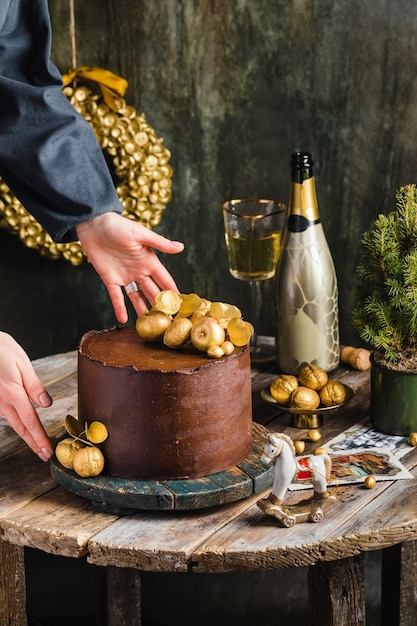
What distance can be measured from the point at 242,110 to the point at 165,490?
133cm

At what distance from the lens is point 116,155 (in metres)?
2.18

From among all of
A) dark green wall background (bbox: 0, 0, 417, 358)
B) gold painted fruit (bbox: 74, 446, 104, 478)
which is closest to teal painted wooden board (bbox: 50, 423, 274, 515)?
gold painted fruit (bbox: 74, 446, 104, 478)

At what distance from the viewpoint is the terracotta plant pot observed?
150 cm

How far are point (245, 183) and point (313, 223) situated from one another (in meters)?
0.69

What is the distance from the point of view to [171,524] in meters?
1.25

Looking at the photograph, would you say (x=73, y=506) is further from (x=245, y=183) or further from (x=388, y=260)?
(x=245, y=183)

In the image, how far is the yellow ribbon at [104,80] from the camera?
2.16 metres

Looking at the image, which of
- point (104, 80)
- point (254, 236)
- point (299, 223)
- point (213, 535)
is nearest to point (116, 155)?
point (104, 80)

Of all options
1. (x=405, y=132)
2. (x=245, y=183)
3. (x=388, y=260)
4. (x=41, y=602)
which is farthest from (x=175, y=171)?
(x=41, y=602)

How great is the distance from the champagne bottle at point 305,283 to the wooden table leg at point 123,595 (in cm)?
60

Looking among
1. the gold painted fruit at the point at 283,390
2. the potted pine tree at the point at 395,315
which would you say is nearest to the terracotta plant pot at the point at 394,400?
the potted pine tree at the point at 395,315

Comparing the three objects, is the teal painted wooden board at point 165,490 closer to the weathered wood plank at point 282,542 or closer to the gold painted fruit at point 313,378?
the weathered wood plank at point 282,542

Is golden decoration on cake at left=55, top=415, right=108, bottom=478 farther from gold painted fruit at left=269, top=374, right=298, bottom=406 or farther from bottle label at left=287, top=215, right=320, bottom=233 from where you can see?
bottle label at left=287, top=215, right=320, bottom=233

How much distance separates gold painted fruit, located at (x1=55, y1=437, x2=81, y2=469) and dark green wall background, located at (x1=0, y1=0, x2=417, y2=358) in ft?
3.49
